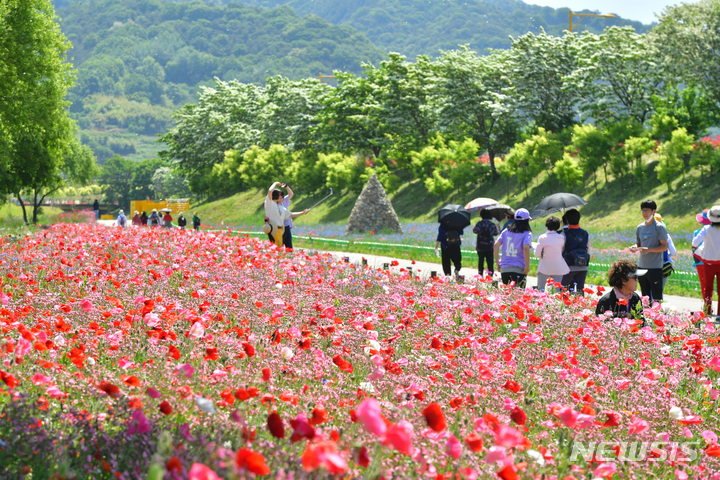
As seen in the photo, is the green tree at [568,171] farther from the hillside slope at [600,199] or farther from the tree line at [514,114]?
the hillside slope at [600,199]

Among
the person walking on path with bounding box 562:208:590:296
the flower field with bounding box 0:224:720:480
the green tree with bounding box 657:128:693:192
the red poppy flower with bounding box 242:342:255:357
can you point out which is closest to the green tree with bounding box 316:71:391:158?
the green tree with bounding box 657:128:693:192

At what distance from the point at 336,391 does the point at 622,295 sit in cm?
438

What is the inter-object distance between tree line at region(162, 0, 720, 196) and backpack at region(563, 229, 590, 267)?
21858 millimetres

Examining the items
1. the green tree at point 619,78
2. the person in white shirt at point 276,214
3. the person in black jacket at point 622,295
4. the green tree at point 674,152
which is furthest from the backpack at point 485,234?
the green tree at point 619,78

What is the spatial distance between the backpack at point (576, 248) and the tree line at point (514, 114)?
2186 cm

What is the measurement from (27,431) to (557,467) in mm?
2695

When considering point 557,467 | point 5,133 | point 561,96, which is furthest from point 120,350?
point 561,96

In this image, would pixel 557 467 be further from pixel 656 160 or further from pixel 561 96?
pixel 561 96

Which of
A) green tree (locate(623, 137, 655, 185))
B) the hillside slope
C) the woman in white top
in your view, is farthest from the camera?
green tree (locate(623, 137, 655, 185))

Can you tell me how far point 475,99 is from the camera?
4097 cm

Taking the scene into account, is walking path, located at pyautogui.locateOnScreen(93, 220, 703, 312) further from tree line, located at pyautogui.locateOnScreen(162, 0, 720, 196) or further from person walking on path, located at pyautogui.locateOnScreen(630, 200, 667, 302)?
tree line, located at pyautogui.locateOnScreen(162, 0, 720, 196)

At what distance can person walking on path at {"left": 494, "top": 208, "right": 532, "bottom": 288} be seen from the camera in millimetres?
9570

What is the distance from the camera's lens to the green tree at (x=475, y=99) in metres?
40.8

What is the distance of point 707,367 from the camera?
18.2ft
